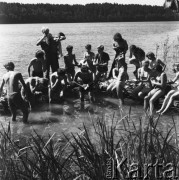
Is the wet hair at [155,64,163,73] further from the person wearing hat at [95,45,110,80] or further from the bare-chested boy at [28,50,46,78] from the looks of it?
the bare-chested boy at [28,50,46,78]

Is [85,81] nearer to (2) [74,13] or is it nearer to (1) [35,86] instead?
(1) [35,86]

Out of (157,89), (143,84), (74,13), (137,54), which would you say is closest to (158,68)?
(157,89)

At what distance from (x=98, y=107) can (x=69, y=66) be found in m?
2.03

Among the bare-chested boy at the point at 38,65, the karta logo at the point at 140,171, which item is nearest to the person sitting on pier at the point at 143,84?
the bare-chested boy at the point at 38,65

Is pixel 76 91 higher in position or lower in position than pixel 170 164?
lower

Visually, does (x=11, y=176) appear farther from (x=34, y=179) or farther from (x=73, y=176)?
(x=73, y=176)

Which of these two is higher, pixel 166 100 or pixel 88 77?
pixel 88 77

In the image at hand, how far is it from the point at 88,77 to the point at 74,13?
148 feet

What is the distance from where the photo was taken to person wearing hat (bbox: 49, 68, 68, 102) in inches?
381

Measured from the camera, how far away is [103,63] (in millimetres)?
11141

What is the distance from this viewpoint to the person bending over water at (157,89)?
8.63 meters

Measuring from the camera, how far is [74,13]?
176 ft

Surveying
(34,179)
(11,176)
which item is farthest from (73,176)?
(11,176)

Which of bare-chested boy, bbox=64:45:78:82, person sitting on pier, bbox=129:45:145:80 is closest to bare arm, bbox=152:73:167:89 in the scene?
person sitting on pier, bbox=129:45:145:80
